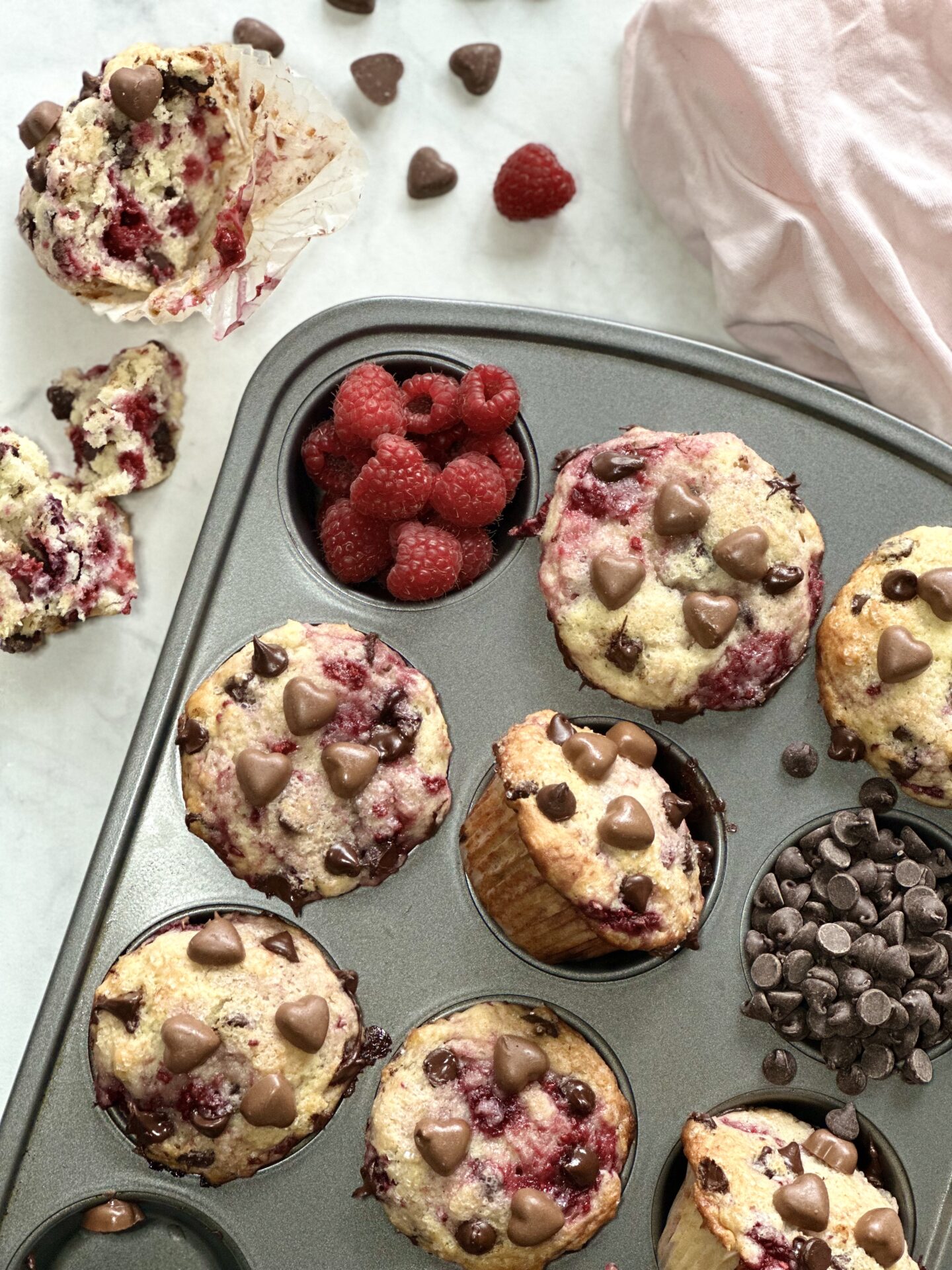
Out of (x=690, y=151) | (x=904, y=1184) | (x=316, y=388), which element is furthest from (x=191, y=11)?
(x=904, y=1184)

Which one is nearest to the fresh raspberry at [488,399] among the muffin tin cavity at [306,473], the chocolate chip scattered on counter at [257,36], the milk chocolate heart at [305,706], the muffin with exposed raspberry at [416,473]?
the muffin with exposed raspberry at [416,473]

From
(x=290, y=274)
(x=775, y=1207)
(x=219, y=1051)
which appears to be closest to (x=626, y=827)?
(x=775, y=1207)

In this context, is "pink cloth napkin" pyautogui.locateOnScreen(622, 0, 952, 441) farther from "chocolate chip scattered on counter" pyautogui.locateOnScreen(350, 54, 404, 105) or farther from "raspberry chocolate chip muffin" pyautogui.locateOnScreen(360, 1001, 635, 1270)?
"raspberry chocolate chip muffin" pyautogui.locateOnScreen(360, 1001, 635, 1270)

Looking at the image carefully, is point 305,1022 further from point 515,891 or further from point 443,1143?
point 515,891

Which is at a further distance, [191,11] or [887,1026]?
[191,11]

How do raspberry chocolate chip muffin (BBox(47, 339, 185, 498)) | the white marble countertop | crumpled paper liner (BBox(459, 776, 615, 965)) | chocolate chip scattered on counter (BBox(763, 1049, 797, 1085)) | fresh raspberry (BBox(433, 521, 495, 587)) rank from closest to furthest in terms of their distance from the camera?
crumpled paper liner (BBox(459, 776, 615, 965)) → chocolate chip scattered on counter (BBox(763, 1049, 797, 1085)) → fresh raspberry (BBox(433, 521, 495, 587)) → raspberry chocolate chip muffin (BBox(47, 339, 185, 498)) → the white marble countertop

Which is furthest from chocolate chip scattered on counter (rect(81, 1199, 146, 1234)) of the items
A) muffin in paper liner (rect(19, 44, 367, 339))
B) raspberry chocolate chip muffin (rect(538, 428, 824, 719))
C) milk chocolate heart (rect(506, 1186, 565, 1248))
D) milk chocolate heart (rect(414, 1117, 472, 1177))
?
muffin in paper liner (rect(19, 44, 367, 339))

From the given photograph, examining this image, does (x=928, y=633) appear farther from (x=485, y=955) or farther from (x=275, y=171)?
(x=275, y=171)
